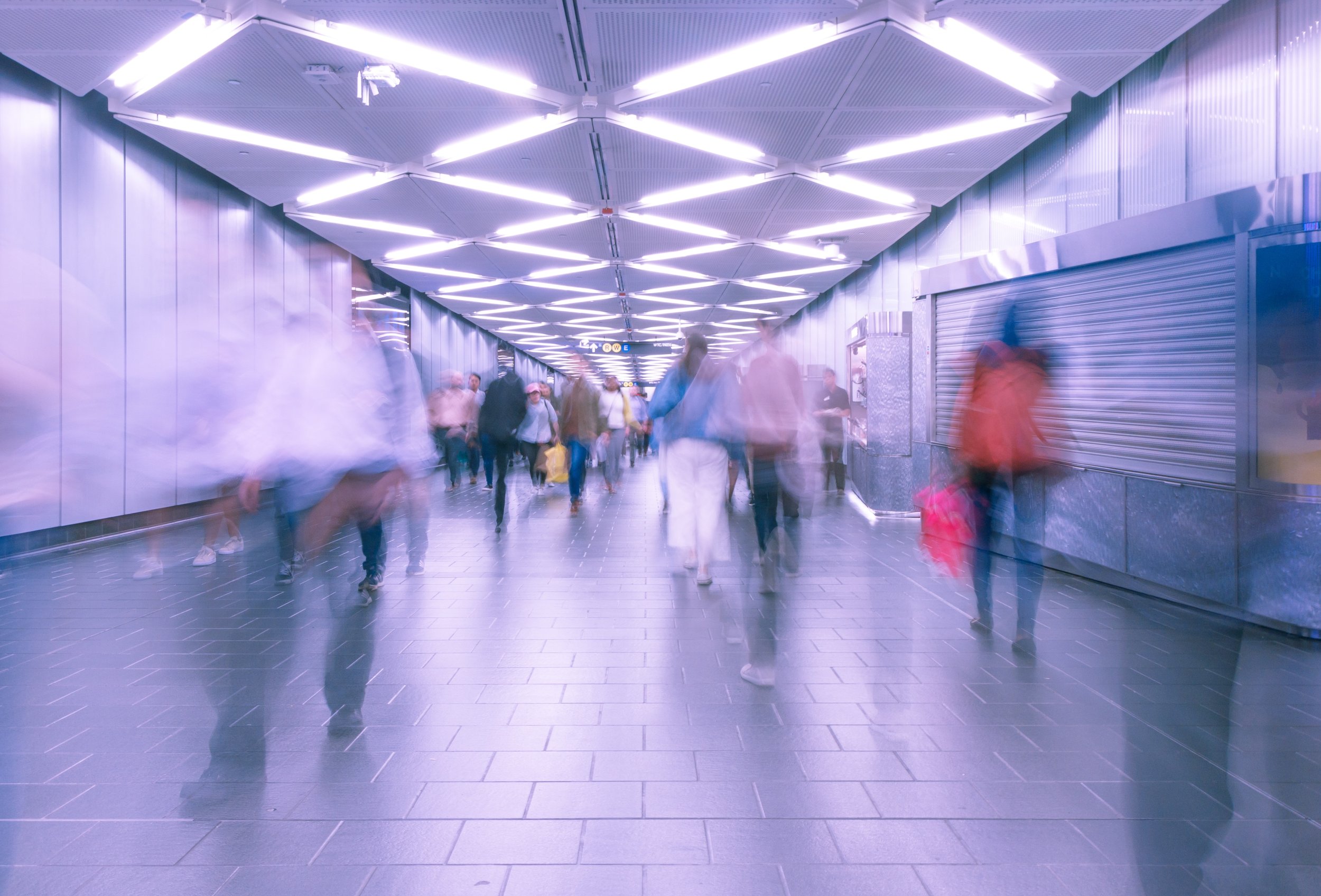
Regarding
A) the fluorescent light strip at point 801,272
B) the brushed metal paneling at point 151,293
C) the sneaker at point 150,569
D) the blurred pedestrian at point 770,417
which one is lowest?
the sneaker at point 150,569

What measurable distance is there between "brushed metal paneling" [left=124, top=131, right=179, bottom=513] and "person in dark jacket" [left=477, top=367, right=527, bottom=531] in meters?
3.54

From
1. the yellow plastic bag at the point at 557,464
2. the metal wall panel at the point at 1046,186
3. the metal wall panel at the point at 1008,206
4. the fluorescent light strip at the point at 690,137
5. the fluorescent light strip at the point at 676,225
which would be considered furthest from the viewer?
the yellow plastic bag at the point at 557,464

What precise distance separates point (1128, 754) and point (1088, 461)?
15.8 ft

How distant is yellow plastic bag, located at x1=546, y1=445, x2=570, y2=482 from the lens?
15.7 metres

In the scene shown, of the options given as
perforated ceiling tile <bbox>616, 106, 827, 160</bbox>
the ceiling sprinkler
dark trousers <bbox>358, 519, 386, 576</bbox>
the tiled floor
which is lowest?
the tiled floor

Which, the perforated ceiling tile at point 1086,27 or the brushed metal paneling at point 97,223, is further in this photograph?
the brushed metal paneling at point 97,223

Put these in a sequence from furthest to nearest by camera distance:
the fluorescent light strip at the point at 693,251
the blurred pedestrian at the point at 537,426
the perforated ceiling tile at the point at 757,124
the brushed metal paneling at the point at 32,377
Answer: the fluorescent light strip at the point at 693,251 < the blurred pedestrian at the point at 537,426 < the perforated ceiling tile at the point at 757,124 < the brushed metal paneling at the point at 32,377

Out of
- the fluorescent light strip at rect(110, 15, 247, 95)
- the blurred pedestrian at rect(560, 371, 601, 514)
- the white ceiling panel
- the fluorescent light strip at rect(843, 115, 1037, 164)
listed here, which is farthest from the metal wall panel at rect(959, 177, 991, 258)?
the fluorescent light strip at rect(110, 15, 247, 95)

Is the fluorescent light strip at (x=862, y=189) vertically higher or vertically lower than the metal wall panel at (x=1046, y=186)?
higher

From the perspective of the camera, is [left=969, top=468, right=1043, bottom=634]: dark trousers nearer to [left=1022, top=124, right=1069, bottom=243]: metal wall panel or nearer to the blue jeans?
[left=1022, top=124, right=1069, bottom=243]: metal wall panel

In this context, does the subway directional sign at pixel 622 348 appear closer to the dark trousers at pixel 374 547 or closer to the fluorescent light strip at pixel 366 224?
the fluorescent light strip at pixel 366 224

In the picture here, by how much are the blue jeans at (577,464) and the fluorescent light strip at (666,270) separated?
5.68 m

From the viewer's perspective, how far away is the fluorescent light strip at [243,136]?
8.98m

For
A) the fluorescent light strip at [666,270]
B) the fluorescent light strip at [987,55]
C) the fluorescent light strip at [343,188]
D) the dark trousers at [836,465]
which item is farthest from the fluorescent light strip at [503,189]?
the fluorescent light strip at [987,55]
